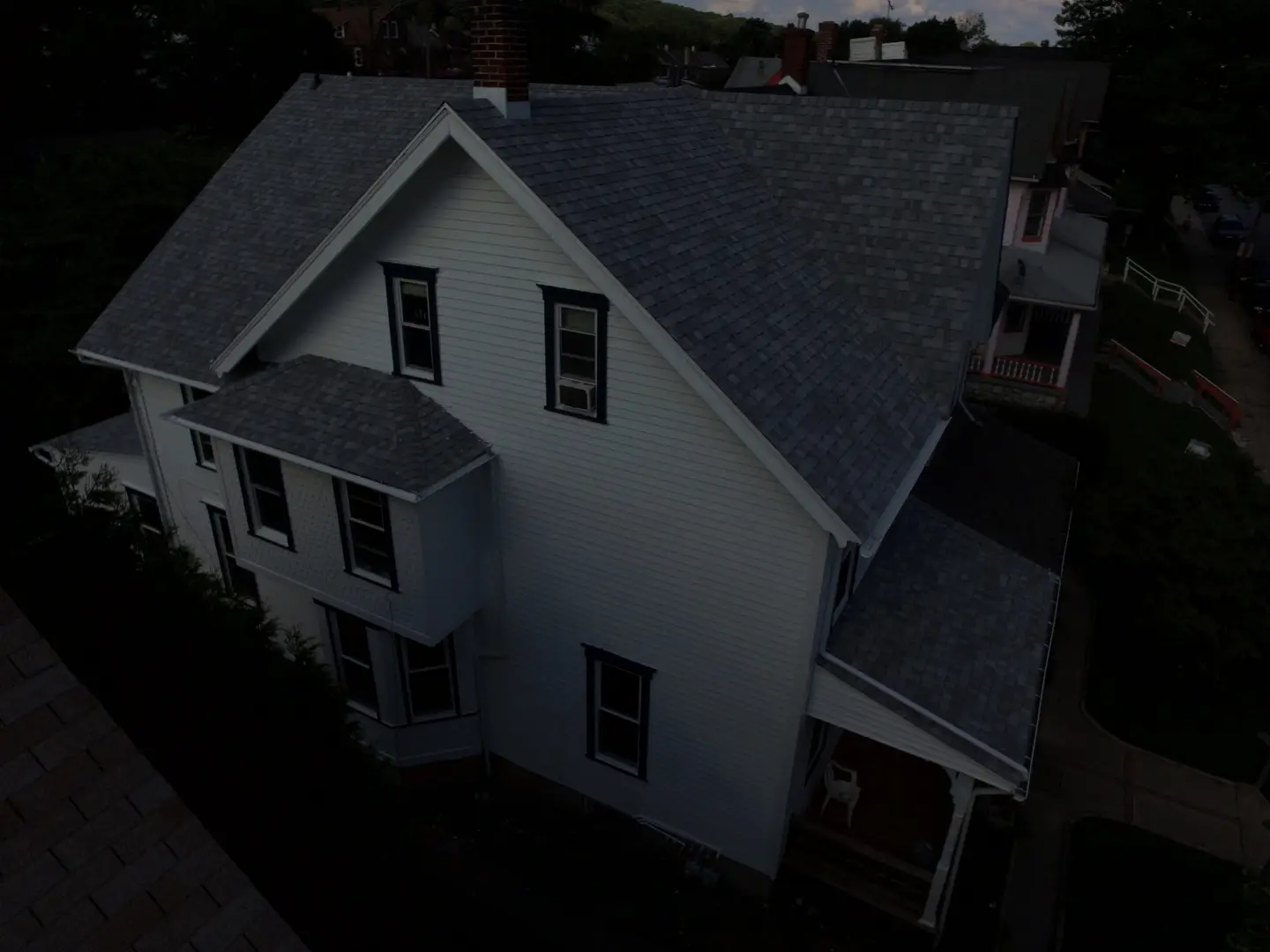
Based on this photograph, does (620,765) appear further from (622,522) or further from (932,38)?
(932,38)

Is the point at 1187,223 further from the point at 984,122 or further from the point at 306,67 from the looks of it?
the point at 306,67

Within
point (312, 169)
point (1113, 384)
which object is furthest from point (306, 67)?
point (1113, 384)

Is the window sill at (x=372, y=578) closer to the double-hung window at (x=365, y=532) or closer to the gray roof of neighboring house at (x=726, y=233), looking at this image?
the double-hung window at (x=365, y=532)

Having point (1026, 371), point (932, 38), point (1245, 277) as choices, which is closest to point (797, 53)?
point (1026, 371)

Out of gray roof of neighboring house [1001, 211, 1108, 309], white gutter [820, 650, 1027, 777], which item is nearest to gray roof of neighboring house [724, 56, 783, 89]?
gray roof of neighboring house [1001, 211, 1108, 309]

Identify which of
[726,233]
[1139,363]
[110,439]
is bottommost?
[1139,363]
